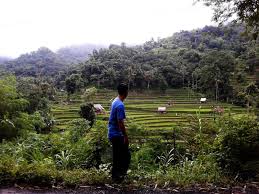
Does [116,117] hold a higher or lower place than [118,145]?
higher

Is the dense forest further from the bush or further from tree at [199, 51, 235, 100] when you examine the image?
the bush

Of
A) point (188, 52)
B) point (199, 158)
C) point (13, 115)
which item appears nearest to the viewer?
point (199, 158)

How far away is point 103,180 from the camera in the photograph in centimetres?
555

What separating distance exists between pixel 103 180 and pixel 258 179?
7.77 ft

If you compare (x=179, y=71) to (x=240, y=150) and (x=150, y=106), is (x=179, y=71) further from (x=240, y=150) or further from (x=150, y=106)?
(x=240, y=150)

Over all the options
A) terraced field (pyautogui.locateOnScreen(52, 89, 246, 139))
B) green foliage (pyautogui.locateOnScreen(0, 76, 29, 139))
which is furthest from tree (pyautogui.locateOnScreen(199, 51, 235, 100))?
green foliage (pyautogui.locateOnScreen(0, 76, 29, 139))

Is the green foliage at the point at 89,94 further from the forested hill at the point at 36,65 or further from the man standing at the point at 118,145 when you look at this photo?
the man standing at the point at 118,145

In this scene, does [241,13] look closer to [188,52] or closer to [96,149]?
[96,149]

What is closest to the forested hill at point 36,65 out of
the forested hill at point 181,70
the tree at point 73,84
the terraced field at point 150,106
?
the forested hill at point 181,70

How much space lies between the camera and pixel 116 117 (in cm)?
558

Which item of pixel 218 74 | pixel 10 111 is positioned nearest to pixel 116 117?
pixel 10 111

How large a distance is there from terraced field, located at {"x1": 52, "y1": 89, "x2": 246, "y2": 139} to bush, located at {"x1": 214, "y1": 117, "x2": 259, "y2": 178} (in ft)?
117

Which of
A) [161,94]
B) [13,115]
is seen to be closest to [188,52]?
[161,94]

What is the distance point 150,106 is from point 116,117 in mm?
53144
